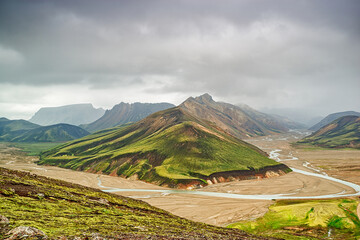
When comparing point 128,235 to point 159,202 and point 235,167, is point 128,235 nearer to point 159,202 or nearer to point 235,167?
point 159,202

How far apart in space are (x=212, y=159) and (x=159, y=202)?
74.9 m

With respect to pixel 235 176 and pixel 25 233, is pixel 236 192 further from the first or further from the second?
pixel 25 233

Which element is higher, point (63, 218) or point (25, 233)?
point (25, 233)

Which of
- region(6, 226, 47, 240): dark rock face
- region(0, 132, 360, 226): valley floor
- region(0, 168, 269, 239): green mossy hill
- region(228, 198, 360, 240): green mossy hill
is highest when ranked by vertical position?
region(6, 226, 47, 240): dark rock face

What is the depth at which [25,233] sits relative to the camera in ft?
50.7

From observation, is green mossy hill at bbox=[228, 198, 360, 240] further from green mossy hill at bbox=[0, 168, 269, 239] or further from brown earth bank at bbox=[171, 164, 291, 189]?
brown earth bank at bbox=[171, 164, 291, 189]

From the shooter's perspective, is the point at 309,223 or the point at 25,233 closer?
the point at 25,233

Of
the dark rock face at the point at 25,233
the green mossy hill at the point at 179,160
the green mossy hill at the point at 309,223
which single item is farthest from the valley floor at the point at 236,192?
Answer: the dark rock face at the point at 25,233

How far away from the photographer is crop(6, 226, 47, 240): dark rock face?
48.8 feet

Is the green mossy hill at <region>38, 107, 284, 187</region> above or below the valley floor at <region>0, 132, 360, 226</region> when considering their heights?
above

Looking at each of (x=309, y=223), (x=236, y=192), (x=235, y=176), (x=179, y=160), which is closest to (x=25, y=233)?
(x=309, y=223)

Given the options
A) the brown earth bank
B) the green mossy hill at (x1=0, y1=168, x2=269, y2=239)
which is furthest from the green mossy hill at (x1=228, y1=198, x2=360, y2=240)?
the brown earth bank

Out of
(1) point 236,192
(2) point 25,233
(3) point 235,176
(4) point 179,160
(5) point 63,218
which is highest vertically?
(2) point 25,233

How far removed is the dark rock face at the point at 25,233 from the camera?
14.9 m
